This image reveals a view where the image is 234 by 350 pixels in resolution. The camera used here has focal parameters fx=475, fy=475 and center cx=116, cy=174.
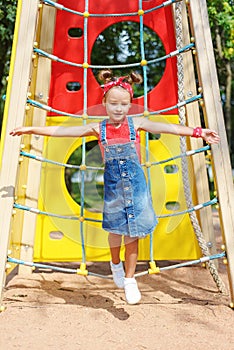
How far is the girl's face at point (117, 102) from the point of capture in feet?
7.39

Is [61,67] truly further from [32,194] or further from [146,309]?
[146,309]

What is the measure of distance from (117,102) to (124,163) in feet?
0.97

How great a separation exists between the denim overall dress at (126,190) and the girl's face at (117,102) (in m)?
0.09

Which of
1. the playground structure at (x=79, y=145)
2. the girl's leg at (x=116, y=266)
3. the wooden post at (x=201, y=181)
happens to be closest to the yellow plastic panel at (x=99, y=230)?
the playground structure at (x=79, y=145)

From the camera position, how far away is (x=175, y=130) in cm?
232

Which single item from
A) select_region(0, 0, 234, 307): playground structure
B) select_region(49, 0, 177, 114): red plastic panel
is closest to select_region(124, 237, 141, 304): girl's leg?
select_region(0, 0, 234, 307): playground structure

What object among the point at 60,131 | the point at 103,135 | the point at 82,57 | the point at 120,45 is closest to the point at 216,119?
the point at 103,135

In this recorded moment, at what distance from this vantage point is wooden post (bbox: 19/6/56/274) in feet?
10.7

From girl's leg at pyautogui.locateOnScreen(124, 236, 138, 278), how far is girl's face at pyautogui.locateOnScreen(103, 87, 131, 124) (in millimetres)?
596

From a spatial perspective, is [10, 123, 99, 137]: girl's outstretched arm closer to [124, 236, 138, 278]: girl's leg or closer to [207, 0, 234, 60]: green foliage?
[124, 236, 138, 278]: girl's leg

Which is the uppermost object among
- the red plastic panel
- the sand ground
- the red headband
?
the red plastic panel

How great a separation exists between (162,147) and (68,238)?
3.04ft

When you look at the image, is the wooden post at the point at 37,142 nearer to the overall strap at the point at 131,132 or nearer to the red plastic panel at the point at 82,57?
the red plastic panel at the point at 82,57

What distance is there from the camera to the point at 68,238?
336 cm
